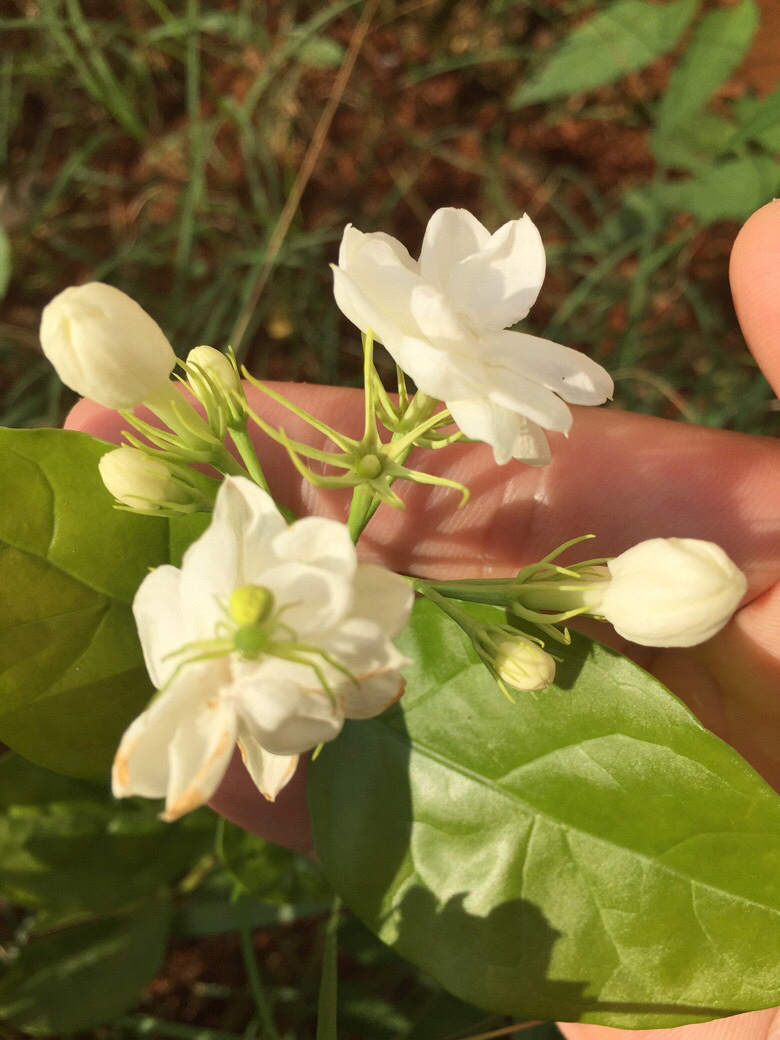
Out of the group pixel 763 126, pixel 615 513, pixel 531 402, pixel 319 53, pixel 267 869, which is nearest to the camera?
pixel 531 402

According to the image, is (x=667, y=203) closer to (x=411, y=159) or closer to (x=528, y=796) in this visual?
(x=411, y=159)

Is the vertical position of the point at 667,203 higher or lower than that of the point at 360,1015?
higher

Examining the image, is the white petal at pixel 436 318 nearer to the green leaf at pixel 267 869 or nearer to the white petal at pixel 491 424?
the white petal at pixel 491 424

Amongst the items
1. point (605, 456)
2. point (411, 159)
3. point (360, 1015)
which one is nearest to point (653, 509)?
point (605, 456)

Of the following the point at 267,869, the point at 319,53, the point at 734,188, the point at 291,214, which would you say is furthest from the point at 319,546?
the point at 319,53

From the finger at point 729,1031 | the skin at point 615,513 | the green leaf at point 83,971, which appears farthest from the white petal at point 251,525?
the green leaf at point 83,971

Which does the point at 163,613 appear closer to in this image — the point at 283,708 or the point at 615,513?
the point at 283,708
